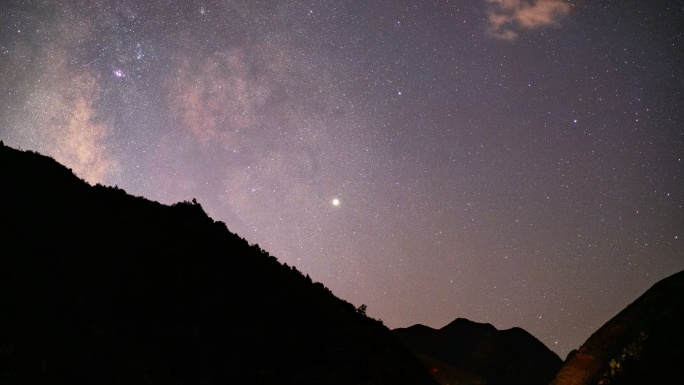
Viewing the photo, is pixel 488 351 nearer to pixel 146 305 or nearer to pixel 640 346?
pixel 640 346

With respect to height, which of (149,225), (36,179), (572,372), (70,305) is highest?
(36,179)

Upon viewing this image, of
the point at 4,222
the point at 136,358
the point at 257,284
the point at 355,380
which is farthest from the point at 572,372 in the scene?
the point at 4,222

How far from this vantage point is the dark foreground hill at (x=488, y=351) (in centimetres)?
5134

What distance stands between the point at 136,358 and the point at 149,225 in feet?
30.4

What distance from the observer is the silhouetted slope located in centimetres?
2214

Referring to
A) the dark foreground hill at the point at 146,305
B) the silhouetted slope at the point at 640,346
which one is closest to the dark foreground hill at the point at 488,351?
the silhouetted slope at the point at 640,346

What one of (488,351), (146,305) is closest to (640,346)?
(146,305)

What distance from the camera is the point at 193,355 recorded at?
45.1ft

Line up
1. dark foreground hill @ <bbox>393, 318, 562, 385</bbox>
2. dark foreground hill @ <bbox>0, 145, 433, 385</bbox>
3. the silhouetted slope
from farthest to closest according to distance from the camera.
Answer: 1. dark foreground hill @ <bbox>393, 318, 562, 385</bbox>
2. the silhouetted slope
3. dark foreground hill @ <bbox>0, 145, 433, 385</bbox>

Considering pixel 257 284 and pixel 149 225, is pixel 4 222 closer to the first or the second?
pixel 149 225

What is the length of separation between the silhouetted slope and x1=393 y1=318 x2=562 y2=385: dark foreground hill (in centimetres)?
2327

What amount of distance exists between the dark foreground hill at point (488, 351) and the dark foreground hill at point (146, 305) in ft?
108

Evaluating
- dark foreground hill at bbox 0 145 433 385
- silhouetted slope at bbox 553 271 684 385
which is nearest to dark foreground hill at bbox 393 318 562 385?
silhouetted slope at bbox 553 271 684 385

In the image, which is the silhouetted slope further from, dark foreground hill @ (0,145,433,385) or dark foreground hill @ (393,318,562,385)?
dark foreground hill @ (393,318,562,385)
